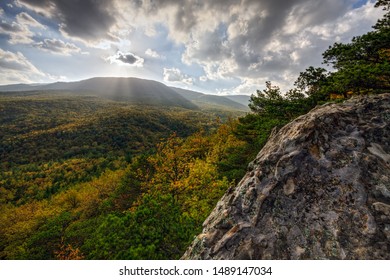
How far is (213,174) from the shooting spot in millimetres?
21250

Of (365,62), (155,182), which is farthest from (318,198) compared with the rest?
(155,182)

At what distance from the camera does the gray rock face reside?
4.96m

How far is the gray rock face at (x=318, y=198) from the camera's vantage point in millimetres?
4965

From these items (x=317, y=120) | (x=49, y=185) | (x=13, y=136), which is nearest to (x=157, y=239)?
(x=317, y=120)

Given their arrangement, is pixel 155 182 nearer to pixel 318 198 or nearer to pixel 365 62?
pixel 318 198

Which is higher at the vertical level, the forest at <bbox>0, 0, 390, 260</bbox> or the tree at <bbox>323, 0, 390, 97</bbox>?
the tree at <bbox>323, 0, 390, 97</bbox>

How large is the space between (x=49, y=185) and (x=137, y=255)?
63.3 meters

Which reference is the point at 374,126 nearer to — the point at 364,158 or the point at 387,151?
the point at 387,151

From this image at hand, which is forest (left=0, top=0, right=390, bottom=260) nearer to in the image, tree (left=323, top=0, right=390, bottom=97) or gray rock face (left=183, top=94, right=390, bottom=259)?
tree (left=323, top=0, right=390, bottom=97)

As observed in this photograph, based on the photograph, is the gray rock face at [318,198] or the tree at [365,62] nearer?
the gray rock face at [318,198]

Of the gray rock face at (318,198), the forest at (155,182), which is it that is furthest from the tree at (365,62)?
the gray rock face at (318,198)

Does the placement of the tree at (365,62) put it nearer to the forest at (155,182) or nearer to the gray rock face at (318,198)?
the forest at (155,182)

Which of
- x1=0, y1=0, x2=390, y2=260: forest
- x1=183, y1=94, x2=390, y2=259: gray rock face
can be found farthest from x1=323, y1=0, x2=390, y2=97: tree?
x1=183, y1=94, x2=390, y2=259: gray rock face

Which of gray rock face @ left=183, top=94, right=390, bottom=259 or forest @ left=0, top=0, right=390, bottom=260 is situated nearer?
gray rock face @ left=183, top=94, right=390, bottom=259
